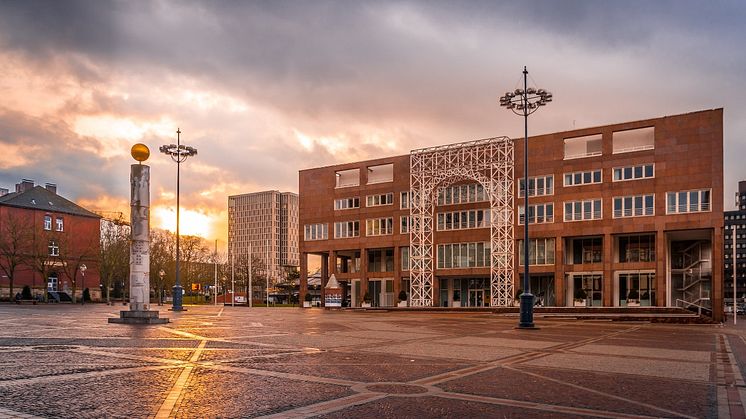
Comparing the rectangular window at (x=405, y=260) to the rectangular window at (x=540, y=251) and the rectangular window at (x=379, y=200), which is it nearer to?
the rectangular window at (x=379, y=200)

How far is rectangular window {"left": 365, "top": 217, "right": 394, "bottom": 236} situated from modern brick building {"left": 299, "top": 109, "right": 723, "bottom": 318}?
0.12 meters

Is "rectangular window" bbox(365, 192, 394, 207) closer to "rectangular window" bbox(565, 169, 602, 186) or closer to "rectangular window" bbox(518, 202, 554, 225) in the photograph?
"rectangular window" bbox(518, 202, 554, 225)

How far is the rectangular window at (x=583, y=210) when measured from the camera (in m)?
60.8

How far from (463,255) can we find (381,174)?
14.1 meters

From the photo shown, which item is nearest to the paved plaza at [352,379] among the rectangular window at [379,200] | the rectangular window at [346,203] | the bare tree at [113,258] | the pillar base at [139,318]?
the pillar base at [139,318]

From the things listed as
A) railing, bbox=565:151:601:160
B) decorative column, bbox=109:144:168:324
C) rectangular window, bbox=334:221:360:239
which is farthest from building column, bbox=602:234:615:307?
decorative column, bbox=109:144:168:324

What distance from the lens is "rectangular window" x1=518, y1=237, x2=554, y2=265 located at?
209ft

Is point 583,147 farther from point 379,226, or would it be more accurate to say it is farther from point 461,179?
point 379,226

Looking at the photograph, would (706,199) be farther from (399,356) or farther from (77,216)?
(77,216)

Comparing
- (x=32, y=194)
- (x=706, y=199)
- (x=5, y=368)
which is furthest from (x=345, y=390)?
(x=32, y=194)

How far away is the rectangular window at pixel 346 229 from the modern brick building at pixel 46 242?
28.5m

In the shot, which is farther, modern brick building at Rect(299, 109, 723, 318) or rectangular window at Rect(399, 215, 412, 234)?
rectangular window at Rect(399, 215, 412, 234)

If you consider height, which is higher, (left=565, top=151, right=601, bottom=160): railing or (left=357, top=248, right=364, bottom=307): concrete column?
(left=565, top=151, right=601, bottom=160): railing

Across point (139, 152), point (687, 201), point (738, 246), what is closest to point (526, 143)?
point (139, 152)
